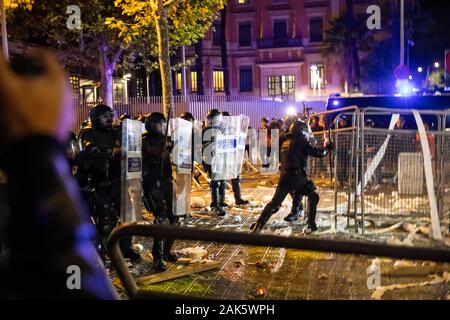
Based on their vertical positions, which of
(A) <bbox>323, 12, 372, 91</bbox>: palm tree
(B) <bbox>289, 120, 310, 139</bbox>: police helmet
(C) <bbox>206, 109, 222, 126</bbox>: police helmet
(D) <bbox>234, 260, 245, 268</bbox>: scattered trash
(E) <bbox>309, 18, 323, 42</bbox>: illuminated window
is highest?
(E) <bbox>309, 18, 323, 42</bbox>: illuminated window

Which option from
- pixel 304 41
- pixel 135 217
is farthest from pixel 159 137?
pixel 304 41

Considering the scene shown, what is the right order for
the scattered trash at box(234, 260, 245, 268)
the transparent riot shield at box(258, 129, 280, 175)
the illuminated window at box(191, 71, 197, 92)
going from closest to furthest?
the scattered trash at box(234, 260, 245, 268) → the transparent riot shield at box(258, 129, 280, 175) → the illuminated window at box(191, 71, 197, 92)

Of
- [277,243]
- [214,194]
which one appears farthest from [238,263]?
[277,243]

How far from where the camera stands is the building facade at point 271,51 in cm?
4503

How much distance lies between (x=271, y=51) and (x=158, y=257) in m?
40.9

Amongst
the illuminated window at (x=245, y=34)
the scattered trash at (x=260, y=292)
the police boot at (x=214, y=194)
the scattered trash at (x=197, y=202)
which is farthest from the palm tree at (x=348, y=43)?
the scattered trash at (x=260, y=292)

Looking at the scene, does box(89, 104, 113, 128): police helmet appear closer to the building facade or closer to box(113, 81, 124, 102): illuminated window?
box(113, 81, 124, 102): illuminated window

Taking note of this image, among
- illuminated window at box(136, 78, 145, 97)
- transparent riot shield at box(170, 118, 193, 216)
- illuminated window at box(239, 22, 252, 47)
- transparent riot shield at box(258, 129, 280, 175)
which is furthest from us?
illuminated window at box(239, 22, 252, 47)

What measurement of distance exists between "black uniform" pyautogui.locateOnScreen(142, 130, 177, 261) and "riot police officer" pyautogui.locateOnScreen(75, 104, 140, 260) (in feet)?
1.18

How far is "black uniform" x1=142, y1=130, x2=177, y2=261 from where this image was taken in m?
6.89

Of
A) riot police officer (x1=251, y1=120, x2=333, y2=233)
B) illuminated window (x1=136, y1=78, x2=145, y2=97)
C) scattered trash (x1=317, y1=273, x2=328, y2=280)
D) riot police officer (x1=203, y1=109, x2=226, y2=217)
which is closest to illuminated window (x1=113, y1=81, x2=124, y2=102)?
illuminated window (x1=136, y1=78, x2=145, y2=97)

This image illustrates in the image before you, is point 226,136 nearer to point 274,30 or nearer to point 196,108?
point 196,108

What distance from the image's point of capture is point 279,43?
4588 cm

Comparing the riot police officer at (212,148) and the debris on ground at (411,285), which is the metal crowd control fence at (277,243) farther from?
the riot police officer at (212,148)
